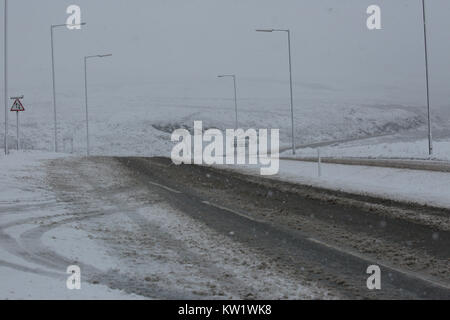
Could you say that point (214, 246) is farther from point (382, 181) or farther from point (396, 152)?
point (396, 152)

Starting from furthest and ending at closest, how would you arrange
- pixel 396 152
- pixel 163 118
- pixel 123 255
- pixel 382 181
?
1. pixel 163 118
2. pixel 396 152
3. pixel 382 181
4. pixel 123 255

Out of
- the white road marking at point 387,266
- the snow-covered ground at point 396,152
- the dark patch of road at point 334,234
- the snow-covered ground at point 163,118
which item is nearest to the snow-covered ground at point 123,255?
the dark patch of road at point 334,234

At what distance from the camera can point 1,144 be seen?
66250 millimetres

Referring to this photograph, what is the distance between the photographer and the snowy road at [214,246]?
6270 millimetres

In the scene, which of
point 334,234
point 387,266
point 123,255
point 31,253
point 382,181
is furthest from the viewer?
point 382,181

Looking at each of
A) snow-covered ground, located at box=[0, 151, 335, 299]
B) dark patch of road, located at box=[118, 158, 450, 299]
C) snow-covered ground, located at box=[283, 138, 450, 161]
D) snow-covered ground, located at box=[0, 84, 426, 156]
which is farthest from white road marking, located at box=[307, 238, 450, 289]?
snow-covered ground, located at box=[0, 84, 426, 156]

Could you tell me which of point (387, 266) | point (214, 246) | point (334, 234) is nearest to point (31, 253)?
point (214, 246)

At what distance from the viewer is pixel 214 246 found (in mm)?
8688

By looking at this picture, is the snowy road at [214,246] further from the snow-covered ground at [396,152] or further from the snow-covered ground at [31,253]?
the snow-covered ground at [396,152]

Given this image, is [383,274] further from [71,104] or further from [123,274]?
[71,104]

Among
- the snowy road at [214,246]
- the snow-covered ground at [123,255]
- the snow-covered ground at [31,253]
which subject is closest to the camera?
the snow-covered ground at [31,253]

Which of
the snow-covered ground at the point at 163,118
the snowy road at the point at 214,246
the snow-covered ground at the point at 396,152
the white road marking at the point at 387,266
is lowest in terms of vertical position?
the white road marking at the point at 387,266

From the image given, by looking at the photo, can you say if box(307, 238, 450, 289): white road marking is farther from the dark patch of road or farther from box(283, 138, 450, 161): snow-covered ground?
box(283, 138, 450, 161): snow-covered ground

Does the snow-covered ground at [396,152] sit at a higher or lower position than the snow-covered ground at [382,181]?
higher
